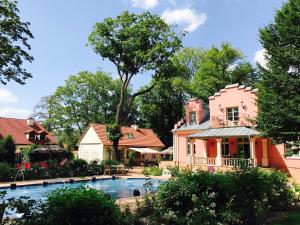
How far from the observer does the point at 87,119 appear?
61219 mm

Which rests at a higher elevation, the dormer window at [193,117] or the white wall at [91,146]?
the dormer window at [193,117]

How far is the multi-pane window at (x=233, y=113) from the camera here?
30.5m

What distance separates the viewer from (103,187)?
82.0 ft

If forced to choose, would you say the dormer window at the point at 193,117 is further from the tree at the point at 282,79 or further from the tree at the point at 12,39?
the tree at the point at 12,39

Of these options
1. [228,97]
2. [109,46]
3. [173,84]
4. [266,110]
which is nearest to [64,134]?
[173,84]

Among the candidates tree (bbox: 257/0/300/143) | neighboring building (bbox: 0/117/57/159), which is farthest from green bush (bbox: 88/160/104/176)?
tree (bbox: 257/0/300/143)

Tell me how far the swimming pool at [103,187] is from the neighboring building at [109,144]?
15.5 meters

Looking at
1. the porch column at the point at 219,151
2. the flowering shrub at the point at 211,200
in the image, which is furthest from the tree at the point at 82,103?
the flowering shrub at the point at 211,200

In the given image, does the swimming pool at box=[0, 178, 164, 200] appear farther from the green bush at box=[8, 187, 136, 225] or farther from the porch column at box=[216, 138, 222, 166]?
the green bush at box=[8, 187, 136, 225]

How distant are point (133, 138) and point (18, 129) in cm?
1700

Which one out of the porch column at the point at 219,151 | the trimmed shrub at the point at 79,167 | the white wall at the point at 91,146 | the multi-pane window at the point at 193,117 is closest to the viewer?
the porch column at the point at 219,151

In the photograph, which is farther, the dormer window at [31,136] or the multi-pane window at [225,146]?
the dormer window at [31,136]

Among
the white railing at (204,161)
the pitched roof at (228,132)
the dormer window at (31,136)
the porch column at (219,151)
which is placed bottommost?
the white railing at (204,161)

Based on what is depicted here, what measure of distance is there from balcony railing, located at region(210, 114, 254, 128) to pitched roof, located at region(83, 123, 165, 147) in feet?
58.8
